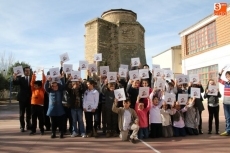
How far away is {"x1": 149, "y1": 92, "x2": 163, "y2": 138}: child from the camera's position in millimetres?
6617

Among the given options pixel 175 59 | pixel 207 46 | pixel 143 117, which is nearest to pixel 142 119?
pixel 143 117

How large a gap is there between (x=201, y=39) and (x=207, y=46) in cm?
113

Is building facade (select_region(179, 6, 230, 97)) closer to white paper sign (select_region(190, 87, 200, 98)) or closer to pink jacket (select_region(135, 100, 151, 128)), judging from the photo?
white paper sign (select_region(190, 87, 200, 98))

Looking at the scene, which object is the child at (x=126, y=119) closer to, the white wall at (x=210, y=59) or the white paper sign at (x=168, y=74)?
the white paper sign at (x=168, y=74)

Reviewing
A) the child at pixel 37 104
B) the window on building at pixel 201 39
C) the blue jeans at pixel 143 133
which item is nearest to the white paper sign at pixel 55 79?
the child at pixel 37 104

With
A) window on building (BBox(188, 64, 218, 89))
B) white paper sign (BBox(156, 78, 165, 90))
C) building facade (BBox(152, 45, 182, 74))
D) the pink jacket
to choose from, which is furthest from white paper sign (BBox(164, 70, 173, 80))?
building facade (BBox(152, 45, 182, 74))

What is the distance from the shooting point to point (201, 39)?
2356cm

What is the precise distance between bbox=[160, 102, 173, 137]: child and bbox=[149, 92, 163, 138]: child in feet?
0.37

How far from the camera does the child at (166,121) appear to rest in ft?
21.9

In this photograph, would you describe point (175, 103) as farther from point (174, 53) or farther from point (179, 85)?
point (174, 53)

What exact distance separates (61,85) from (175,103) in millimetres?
3253

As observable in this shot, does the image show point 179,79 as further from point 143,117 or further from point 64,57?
point 64,57

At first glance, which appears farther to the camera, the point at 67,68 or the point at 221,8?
the point at 221,8

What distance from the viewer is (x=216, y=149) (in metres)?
5.08
